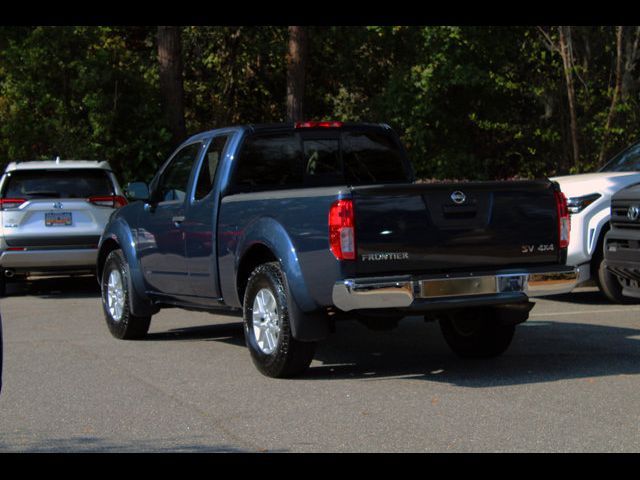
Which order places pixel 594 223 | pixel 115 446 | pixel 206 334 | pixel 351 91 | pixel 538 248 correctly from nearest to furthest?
pixel 115 446 → pixel 538 248 → pixel 206 334 → pixel 594 223 → pixel 351 91

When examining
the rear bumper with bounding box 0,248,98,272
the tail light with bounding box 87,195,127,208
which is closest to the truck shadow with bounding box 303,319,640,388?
the rear bumper with bounding box 0,248,98,272

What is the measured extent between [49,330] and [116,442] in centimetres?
567

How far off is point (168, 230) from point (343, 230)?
2895mm

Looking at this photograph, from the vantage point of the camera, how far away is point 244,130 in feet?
32.6

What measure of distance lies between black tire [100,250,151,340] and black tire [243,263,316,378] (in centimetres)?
243

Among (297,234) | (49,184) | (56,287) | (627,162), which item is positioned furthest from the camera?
(56,287)

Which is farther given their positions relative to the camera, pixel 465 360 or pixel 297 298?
pixel 465 360

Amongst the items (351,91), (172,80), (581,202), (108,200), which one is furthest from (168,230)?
(351,91)

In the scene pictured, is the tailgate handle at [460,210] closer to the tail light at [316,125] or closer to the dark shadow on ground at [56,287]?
the tail light at [316,125]

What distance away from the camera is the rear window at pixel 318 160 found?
1001cm

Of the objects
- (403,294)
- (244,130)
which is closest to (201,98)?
(244,130)

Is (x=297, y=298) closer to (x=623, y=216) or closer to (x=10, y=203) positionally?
(x=623, y=216)

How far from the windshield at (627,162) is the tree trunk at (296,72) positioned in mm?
12300

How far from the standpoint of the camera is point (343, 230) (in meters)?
8.16
